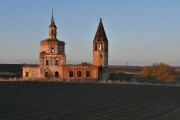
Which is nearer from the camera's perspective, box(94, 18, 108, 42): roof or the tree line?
box(94, 18, 108, 42): roof

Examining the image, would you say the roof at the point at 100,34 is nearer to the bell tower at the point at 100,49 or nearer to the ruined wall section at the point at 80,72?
the bell tower at the point at 100,49

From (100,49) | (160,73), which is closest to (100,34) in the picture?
(100,49)

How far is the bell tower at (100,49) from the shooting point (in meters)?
72.0

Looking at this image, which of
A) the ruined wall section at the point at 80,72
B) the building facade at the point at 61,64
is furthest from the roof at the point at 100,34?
the ruined wall section at the point at 80,72

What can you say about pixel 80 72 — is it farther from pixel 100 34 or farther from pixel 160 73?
pixel 160 73

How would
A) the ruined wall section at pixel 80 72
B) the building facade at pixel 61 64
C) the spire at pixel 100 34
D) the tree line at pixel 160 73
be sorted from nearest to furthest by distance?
the ruined wall section at pixel 80 72, the building facade at pixel 61 64, the spire at pixel 100 34, the tree line at pixel 160 73

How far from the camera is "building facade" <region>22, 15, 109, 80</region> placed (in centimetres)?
7081

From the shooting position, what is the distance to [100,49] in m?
72.6

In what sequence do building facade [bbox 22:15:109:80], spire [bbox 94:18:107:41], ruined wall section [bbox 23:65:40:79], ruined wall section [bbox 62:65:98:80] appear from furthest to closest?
spire [bbox 94:18:107:41] < ruined wall section [bbox 23:65:40:79] < building facade [bbox 22:15:109:80] < ruined wall section [bbox 62:65:98:80]

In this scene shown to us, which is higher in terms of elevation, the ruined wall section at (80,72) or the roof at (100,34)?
the roof at (100,34)

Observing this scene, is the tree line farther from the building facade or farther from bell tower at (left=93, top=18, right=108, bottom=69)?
bell tower at (left=93, top=18, right=108, bottom=69)

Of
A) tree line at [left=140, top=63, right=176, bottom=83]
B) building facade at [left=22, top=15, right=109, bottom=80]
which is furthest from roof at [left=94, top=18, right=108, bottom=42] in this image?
tree line at [left=140, top=63, right=176, bottom=83]

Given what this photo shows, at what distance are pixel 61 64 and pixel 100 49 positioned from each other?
21.6 ft

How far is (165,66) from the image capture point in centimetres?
7819
